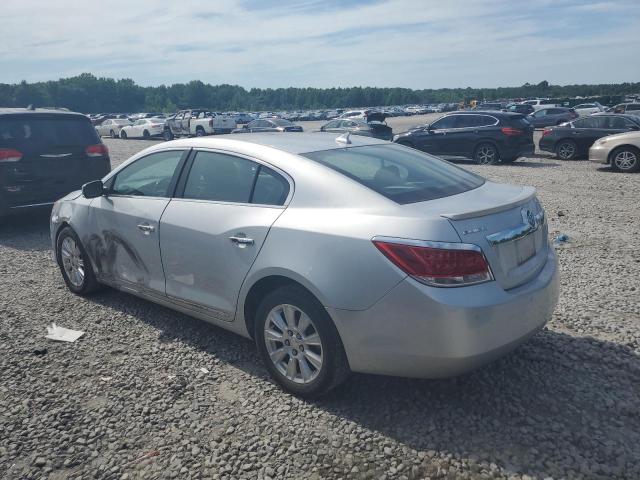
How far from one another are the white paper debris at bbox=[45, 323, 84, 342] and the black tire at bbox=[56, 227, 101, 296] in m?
0.61

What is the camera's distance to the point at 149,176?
477cm

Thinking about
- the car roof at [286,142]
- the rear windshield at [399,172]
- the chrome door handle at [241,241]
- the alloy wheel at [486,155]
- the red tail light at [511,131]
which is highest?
the car roof at [286,142]

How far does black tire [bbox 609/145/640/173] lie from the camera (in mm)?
14008

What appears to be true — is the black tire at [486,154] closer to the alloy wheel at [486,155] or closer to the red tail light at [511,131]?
the alloy wheel at [486,155]

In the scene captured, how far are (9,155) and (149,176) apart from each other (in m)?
4.46

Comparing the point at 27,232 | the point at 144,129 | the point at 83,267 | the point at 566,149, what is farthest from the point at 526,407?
the point at 144,129

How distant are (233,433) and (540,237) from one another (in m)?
2.27

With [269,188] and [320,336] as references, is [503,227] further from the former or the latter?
[269,188]

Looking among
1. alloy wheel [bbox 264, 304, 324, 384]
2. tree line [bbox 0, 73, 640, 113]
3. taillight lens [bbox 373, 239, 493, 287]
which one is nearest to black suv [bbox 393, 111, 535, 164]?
alloy wheel [bbox 264, 304, 324, 384]

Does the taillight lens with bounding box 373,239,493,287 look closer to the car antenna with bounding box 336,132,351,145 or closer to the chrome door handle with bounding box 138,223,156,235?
the car antenna with bounding box 336,132,351,145

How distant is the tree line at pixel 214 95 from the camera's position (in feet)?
379

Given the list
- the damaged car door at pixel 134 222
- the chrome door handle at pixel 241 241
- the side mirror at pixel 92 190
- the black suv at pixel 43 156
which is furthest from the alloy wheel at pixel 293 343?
the black suv at pixel 43 156

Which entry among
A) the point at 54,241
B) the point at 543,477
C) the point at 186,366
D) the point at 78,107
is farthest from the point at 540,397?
the point at 78,107

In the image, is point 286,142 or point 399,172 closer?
point 399,172
